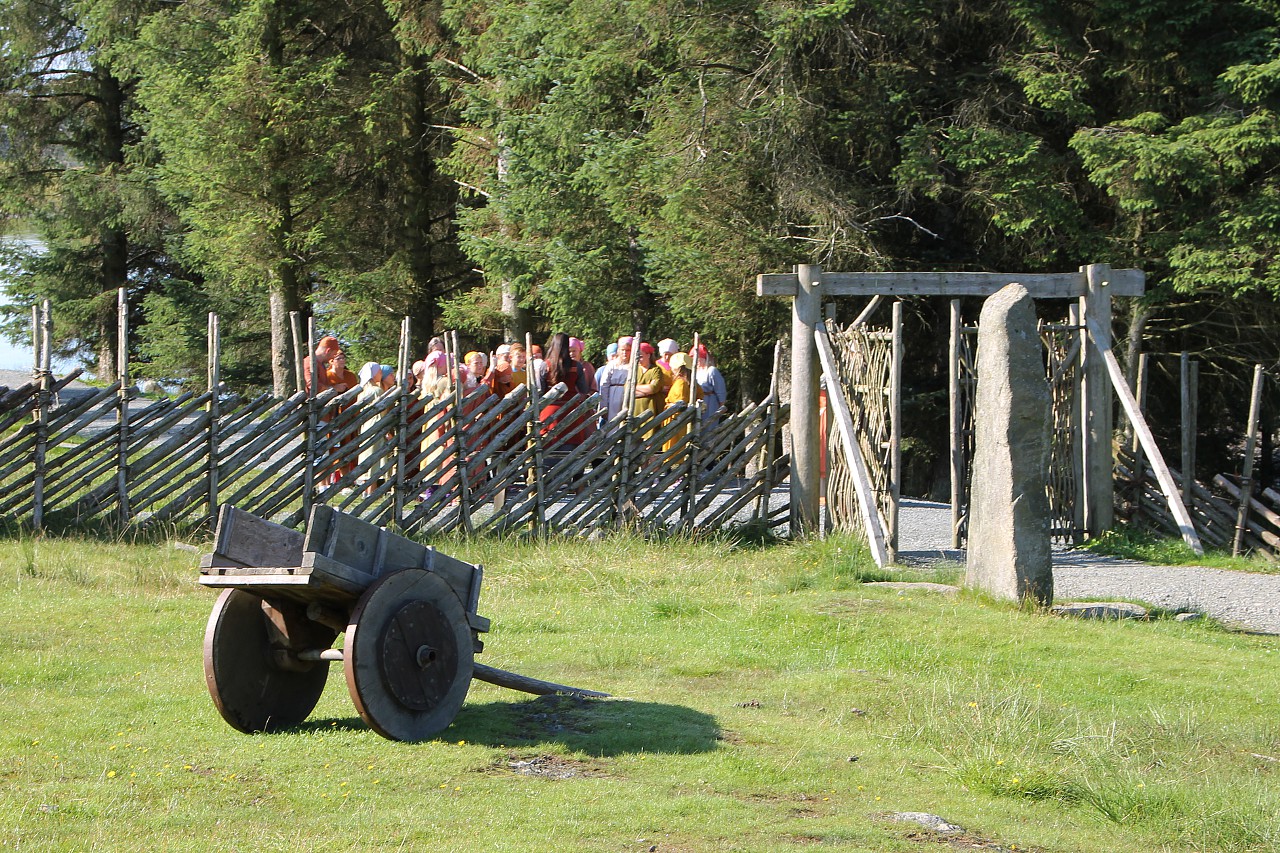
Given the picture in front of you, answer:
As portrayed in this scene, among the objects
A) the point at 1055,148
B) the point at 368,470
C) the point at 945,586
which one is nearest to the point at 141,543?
the point at 368,470

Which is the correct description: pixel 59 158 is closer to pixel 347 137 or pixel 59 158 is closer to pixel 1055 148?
pixel 347 137

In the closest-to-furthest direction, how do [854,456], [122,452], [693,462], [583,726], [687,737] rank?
[687,737] < [583,726] < [122,452] < [854,456] < [693,462]

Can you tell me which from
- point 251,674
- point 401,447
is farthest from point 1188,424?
point 251,674

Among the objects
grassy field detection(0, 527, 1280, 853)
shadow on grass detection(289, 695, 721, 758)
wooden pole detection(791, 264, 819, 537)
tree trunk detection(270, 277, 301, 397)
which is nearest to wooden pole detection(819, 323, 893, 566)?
wooden pole detection(791, 264, 819, 537)

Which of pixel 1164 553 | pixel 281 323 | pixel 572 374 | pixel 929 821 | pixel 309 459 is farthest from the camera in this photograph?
pixel 281 323

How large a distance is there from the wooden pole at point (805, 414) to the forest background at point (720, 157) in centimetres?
413

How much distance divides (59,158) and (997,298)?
94.3 ft

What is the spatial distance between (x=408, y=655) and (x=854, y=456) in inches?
260

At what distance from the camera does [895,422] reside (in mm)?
12039

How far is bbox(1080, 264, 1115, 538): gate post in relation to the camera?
532 inches

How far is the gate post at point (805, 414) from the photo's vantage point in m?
13.1

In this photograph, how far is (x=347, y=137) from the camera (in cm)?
2527

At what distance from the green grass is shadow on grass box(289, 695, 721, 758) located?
7.28 meters

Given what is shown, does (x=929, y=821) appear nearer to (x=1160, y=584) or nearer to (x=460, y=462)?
(x=1160, y=584)
